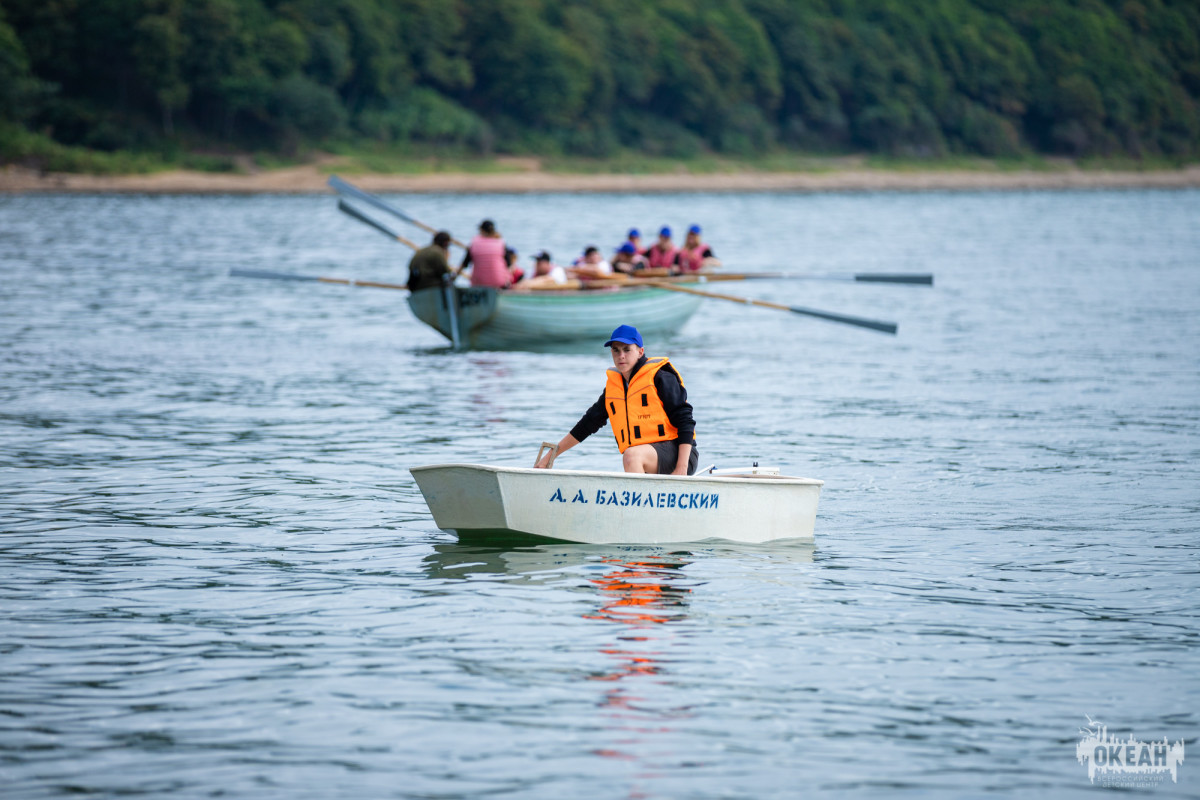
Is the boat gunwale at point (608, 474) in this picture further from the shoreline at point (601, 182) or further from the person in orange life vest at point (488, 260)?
the shoreline at point (601, 182)

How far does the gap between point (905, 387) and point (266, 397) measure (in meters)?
8.58

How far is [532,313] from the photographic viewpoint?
23219mm

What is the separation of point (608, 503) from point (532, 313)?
12751 millimetres

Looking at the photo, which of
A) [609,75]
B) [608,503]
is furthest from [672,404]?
Result: [609,75]

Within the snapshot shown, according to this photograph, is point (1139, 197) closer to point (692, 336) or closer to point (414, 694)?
point (692, 336)

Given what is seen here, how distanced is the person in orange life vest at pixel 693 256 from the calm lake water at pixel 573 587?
1555 mm

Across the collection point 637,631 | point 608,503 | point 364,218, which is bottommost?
point 637,631

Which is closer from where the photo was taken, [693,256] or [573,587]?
[573,587]

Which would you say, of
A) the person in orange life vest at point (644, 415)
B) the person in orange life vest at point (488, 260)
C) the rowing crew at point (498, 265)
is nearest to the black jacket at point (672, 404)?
the person in orange life vest at point (644, 415)

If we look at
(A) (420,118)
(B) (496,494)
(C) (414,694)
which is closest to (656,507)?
(B) (496,494)

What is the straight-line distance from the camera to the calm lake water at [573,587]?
7246 mm

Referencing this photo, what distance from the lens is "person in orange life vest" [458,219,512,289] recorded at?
22.8 metres

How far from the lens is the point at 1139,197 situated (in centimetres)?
10512

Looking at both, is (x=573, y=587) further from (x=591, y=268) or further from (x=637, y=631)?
(x=591, y=268)
